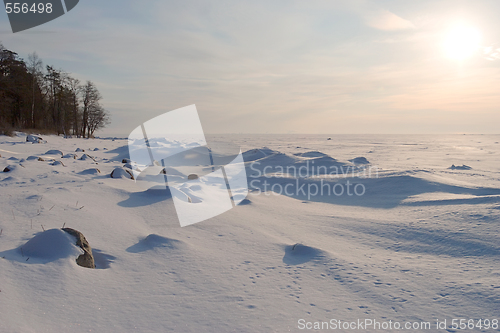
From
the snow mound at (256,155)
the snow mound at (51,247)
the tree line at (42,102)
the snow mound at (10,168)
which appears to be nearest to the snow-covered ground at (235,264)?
the snow mound at (51,247)

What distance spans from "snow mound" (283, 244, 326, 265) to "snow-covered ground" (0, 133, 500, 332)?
0.05 ft

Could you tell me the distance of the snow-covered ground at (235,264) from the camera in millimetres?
1864

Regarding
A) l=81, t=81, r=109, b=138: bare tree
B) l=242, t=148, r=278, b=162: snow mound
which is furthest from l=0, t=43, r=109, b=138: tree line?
l=242, t=148, r=278, b=162: snow mound

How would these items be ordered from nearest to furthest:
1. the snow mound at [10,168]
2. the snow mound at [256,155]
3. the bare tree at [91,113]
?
the snow mound at [10,168]
the snow mound at [256,155]
the bare tree at [91,113]

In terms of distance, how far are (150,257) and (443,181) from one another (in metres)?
6.30

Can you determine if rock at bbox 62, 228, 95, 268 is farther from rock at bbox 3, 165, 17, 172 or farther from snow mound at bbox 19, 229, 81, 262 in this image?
rock at bbox 3, 165, 17, 172

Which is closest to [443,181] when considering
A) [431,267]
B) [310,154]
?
[431,267]

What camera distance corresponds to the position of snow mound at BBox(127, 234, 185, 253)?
2824mm

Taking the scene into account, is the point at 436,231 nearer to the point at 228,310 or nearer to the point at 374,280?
the point at 374,280

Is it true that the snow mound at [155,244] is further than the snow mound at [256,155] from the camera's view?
No

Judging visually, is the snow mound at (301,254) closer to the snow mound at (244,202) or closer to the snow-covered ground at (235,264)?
the snow-covered ground at (235,264)

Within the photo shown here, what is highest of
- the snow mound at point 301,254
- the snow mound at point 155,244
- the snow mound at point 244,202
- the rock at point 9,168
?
the rock at point 9,168

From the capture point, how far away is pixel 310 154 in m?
14.2

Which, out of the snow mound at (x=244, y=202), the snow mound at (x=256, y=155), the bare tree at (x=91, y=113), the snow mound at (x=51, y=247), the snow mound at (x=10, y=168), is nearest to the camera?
the snow mound at (x=51, y=247)
